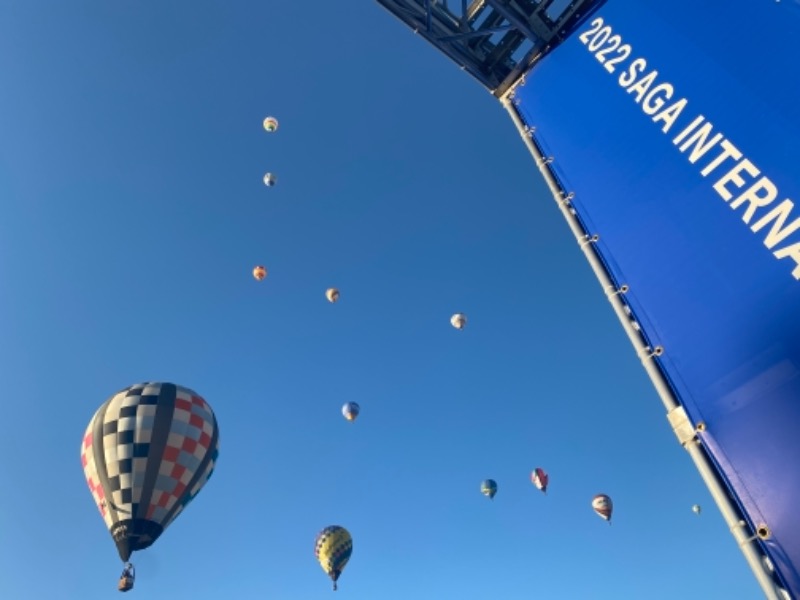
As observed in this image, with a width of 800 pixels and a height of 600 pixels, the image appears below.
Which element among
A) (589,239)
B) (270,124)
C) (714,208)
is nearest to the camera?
(714,208)

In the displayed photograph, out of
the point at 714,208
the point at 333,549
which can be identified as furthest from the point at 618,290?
the point at 333,549

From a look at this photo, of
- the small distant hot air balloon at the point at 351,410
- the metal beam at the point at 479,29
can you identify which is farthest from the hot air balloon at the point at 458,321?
the metal beam at the point at 479,29

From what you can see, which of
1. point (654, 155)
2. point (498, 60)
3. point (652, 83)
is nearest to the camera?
point (654, 155)

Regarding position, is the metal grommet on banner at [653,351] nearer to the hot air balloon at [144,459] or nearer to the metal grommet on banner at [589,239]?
the metal grommet on banner at [589,239]

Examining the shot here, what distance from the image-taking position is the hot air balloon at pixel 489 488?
72.1ft

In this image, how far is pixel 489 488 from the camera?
2205 cm

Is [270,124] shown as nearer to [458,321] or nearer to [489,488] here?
[458,321]

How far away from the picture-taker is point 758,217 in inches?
102

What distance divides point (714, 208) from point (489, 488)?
21040mm

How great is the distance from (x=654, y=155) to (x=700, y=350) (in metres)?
1.28

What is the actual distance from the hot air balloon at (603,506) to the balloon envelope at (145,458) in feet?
46.8

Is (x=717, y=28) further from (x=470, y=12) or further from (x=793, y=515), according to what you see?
(x=470, y=12)

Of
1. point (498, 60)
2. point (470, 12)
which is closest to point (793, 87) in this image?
point (498, 60)

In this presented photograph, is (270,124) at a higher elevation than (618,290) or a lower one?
higher
